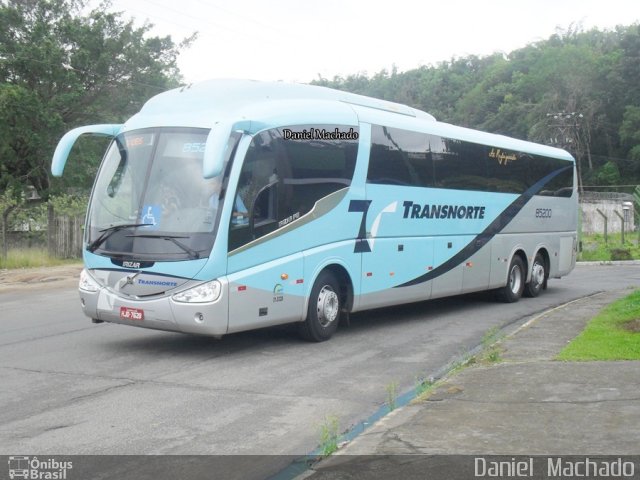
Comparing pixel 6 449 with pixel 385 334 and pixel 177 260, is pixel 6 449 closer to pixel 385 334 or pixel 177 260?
pixel 177 260

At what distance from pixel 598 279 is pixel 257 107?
16313 mm

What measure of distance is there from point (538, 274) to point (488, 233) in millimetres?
2990

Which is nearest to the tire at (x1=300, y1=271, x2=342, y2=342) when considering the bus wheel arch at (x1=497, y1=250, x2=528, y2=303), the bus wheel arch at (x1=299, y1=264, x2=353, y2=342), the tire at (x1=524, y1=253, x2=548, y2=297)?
the bus wheel arch at (x1=299, y1=264, x2=353, y2=342)

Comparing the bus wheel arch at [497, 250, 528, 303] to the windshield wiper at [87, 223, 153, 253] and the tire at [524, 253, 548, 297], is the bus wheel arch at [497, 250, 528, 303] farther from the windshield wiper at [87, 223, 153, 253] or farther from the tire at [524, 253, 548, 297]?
the windshield wiper at [87, 223, 153, 253]

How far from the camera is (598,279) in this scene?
23.2 metres

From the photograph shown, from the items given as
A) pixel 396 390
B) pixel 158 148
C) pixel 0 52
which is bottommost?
pixel 396 390

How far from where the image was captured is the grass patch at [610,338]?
870 cm

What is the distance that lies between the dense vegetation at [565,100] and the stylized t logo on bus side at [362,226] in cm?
7599

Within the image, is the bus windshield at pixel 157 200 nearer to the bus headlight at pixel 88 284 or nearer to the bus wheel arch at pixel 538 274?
the bus headlight at pixel 88 284

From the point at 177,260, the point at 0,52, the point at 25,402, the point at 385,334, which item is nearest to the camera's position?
the point at 25,402

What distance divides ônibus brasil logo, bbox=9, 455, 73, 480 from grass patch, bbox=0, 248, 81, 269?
19.1 metres

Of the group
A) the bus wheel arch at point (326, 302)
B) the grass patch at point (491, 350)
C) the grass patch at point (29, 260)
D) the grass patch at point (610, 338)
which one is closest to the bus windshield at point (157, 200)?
the bus wheel arch at point (326, 302)

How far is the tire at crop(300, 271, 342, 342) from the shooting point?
10688mm

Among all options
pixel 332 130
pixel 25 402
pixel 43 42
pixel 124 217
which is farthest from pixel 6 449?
pixel 43 42
